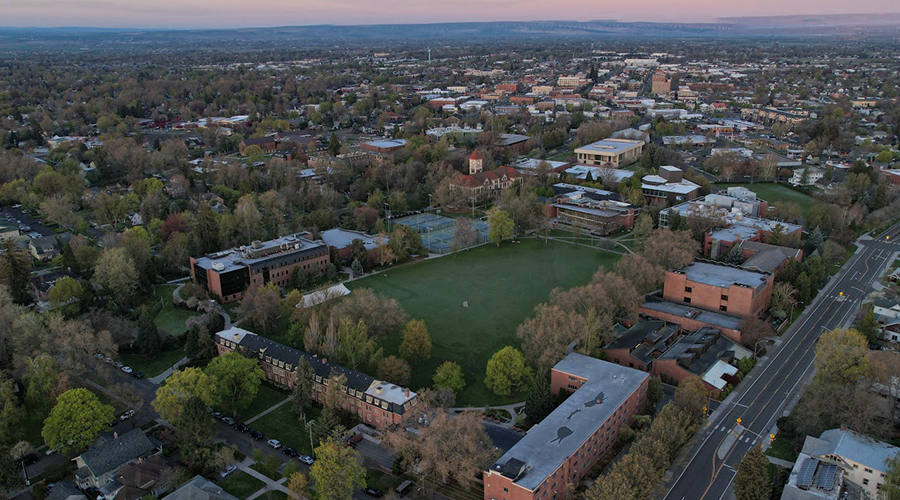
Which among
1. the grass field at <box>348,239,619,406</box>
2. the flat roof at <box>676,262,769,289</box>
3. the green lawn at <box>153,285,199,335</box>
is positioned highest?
the flat roof at <box>676,262,769,289</box>

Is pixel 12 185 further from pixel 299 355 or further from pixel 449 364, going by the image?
pixel 449 364

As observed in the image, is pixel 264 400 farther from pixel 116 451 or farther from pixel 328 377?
pixel 116 451

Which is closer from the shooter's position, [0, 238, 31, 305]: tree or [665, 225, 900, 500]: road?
[665, 225, 900, 500]: road

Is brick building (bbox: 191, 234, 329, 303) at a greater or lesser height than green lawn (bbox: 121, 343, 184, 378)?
greater

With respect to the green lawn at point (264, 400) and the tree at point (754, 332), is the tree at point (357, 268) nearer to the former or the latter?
the green lawn at point (264, 400)

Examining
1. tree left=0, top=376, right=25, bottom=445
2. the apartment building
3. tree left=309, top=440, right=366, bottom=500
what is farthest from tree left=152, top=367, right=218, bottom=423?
the apartment building

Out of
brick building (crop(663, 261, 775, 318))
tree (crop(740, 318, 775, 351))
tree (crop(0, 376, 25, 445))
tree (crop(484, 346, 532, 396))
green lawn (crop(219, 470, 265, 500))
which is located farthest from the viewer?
brick building (crop(663, 261, 775, 318))

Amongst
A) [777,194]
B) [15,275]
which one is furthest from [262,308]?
[777,194]

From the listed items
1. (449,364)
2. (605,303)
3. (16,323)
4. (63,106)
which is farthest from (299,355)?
(63,106)

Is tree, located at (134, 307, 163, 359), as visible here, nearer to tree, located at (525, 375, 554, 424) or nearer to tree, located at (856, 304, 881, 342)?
tree, located at (525, 375, 554, 424)
